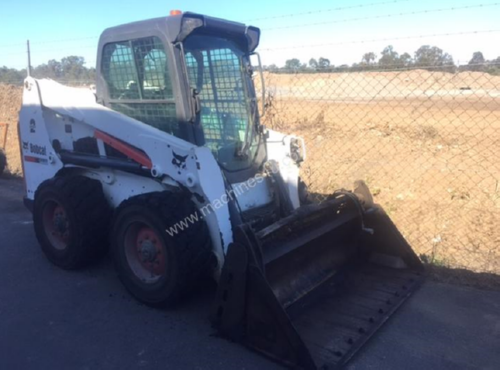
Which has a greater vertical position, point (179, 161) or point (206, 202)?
point (179, 161)

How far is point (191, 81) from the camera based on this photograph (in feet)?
14.5

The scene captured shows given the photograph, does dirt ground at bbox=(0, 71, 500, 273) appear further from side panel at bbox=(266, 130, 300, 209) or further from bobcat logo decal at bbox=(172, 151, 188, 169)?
bobcat logo decal at bbox=(172, 151, 188, 169)

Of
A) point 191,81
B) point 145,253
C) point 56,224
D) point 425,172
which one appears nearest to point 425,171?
point 425,172

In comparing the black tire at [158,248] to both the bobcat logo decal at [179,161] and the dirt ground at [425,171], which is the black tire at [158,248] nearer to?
the bobcat logo decal at [179,161]

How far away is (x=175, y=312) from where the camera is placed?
4.05 metres

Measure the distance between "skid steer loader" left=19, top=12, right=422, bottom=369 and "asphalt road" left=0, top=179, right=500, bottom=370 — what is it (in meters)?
0.15

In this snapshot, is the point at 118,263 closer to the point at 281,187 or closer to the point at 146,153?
the point at 146,153

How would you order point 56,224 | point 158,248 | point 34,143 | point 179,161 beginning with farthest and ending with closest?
point 34,143 < point 56,224 < point 158,248 < point 179,161

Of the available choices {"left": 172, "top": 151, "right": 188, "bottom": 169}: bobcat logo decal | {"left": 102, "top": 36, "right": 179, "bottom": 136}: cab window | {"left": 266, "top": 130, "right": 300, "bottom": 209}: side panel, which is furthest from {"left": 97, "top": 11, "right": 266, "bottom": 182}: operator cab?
{"left": 172, "top": 151, "right": 188, "bottom": 169}: bobcat logo decal

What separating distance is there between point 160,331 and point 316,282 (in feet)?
4.60

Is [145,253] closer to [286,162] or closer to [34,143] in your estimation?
[286,162]

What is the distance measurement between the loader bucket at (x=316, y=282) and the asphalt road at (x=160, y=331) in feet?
0.53

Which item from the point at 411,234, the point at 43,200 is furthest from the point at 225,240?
the point at 411,234

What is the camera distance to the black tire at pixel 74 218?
15.0ft
